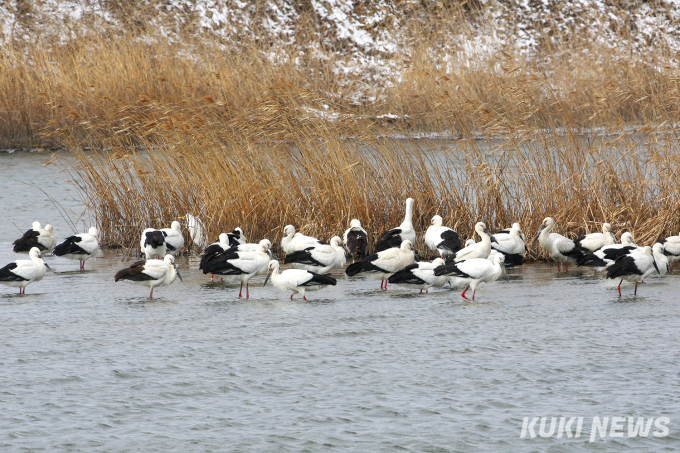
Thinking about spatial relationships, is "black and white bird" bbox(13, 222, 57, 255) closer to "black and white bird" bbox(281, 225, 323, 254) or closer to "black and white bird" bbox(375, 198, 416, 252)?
"black and white bird" bbox(281, 225, 323, 254)

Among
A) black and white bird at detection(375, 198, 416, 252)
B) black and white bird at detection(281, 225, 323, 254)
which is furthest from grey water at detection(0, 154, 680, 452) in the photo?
black and white bird at detection(375, 198, 416, 252)

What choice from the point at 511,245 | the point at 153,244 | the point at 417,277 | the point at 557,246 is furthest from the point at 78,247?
the point at 557,246

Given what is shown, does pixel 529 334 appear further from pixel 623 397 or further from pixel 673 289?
pixel 673 289

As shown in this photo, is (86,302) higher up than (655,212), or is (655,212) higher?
(655,212)

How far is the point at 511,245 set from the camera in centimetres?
1241

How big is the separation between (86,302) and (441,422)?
19.1ft

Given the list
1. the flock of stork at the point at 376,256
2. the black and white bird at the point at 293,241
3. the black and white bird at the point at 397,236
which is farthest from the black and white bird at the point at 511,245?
the black and white bird at the point at 293,241

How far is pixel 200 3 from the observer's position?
48.6 m

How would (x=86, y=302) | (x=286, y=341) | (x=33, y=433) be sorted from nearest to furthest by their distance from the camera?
(x=33, y=433) → (x=286, y=341) → (x=86, y=302)

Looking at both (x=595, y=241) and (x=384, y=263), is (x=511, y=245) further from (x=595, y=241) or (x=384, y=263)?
(x=384, y=263)

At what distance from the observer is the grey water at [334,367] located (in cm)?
616

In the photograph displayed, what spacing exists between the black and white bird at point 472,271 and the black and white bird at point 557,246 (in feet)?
6.95

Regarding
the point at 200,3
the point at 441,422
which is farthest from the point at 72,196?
the point at 200,3

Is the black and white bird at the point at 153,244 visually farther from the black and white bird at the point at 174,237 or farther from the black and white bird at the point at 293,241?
the black and white bird at the point at 293,241
